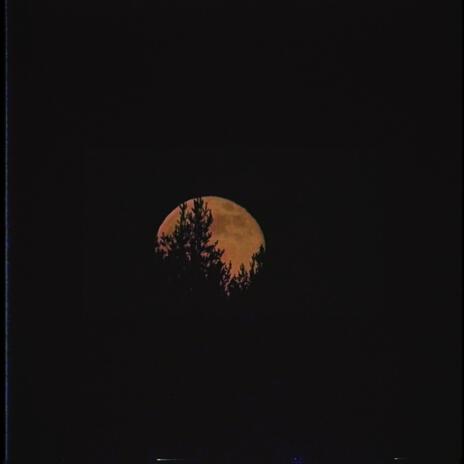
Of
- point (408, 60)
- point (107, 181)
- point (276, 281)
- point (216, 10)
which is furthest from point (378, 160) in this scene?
point (107, 181)

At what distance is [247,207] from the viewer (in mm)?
2693

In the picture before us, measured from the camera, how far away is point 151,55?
8.77ft

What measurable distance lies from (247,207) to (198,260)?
31 cm

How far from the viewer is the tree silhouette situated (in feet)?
8.85

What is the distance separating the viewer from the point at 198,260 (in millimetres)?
2721

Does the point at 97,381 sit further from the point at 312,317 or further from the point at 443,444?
the point at 443,444

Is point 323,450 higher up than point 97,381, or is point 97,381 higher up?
point 97,381

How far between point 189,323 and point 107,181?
703 mm

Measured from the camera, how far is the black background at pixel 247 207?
2.67 metres

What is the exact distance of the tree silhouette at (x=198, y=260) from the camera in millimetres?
2697

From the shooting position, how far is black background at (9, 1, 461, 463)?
8.77 feet


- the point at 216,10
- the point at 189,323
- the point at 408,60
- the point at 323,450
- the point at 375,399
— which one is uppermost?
the point at 216,10

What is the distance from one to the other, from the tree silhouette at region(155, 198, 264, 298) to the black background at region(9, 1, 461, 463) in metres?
0.08

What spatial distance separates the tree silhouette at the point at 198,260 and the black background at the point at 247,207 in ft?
0.25
